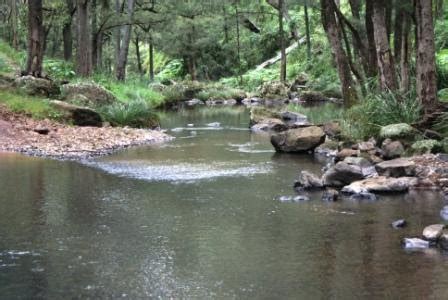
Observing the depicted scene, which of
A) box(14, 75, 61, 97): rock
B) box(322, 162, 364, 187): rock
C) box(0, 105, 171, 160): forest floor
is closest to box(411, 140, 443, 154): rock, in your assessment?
box(322, 162, 364, 187): rock

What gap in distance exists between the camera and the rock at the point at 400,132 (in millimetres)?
12711

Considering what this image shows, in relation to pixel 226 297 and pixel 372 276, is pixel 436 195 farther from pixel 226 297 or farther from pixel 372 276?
pixel 226 297

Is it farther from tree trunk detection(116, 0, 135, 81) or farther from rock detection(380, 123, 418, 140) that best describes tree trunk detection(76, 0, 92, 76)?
rock detection(380, 123, 418, 140)

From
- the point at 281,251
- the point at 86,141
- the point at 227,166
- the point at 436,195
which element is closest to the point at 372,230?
the point at 281,251

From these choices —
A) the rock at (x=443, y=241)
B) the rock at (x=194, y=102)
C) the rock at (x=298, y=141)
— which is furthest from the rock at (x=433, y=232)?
the rock at (x=194, y=102)

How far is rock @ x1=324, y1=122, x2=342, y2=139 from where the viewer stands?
640 inches

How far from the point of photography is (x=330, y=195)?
9.35 meters

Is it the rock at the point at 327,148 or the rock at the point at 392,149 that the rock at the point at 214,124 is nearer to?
the rock at the point at 327,148

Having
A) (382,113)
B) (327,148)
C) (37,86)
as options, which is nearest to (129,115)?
(37,86)

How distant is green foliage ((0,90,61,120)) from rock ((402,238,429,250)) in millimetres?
12607

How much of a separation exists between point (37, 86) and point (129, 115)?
312cm

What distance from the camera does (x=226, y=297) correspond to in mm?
5301

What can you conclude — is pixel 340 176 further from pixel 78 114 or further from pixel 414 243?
pixel 78 114

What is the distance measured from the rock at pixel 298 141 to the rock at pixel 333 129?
0.90 metres
